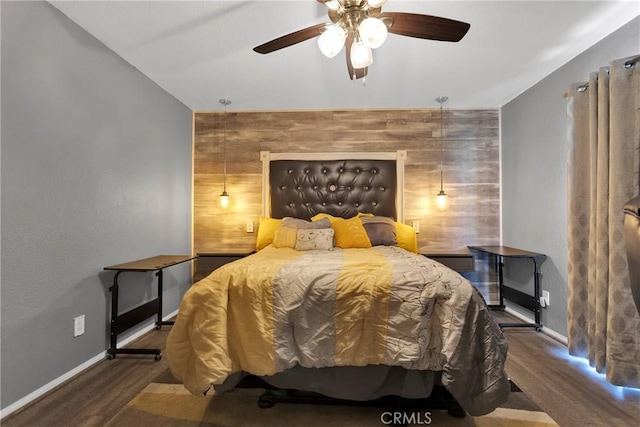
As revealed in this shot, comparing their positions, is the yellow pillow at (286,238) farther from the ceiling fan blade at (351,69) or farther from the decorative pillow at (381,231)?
Answer: the ceiling fan blade at (351,69)

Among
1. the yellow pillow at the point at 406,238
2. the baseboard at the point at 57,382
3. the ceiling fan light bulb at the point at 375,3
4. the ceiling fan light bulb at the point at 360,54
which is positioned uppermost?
the ceiling fan light bulb at the point at 375,3

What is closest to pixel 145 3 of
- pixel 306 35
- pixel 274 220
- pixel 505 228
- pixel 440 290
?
pixel 306 35

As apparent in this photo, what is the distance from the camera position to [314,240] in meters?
2.64

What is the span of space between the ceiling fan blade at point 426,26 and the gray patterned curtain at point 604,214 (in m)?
1.18

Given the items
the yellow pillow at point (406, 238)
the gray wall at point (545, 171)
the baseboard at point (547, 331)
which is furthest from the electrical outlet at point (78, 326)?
the gray wall at point (545, 171)

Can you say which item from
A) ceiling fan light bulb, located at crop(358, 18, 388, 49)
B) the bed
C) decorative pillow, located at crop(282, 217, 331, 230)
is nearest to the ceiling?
ceiling fan light bulb, located at crop(358, 18, 388, 49)

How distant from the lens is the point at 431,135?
134 inches

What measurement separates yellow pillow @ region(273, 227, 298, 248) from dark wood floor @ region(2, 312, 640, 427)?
1.31 metres

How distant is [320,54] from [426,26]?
1.05 meters

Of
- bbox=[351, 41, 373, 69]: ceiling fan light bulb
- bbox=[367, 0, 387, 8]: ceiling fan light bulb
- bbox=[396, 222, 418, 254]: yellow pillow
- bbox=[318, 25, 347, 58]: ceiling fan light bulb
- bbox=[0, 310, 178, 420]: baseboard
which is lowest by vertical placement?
bbox=[0, 310, 178, 420]: baseboard

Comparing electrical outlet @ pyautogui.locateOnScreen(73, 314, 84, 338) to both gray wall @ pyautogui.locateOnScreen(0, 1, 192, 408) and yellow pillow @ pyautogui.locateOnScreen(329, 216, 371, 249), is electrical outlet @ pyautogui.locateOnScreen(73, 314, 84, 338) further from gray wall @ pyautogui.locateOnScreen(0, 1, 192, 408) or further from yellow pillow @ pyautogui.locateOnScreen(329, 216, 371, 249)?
yellow pillow @ pyautogui.locateOnScreen(329, 216, 371, 249)

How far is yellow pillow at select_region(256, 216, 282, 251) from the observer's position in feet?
10.2

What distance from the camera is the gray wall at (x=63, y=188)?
1.57 metres

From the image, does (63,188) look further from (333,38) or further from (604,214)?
(604,214)
